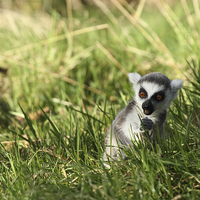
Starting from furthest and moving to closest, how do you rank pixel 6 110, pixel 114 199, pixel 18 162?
pixel 6 110, pixel 18 162, pixel 114 199

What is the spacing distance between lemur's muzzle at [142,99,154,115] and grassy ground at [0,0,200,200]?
0.87 ft

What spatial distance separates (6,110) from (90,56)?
6.44 feet

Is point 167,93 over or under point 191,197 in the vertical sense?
over

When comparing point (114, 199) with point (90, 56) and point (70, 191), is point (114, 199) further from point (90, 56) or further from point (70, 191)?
point (90, 56)

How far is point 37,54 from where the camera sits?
17.3 ft

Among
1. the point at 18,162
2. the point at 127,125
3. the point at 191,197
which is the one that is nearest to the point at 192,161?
the point at 191,197

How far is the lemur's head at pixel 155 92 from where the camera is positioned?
2.40 m

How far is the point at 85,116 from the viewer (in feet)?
10.5

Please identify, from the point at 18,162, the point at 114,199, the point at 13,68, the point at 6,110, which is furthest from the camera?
the point at 13,68

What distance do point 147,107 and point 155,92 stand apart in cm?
19

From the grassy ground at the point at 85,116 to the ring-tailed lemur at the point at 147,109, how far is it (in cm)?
17

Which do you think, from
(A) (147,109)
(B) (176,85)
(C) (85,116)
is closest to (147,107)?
(A) (147,109)

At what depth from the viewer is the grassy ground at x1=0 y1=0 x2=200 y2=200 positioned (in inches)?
76.7

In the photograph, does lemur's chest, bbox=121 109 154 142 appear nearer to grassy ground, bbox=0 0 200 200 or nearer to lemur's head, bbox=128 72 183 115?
lemur's head, bbox=128 72 183 115
